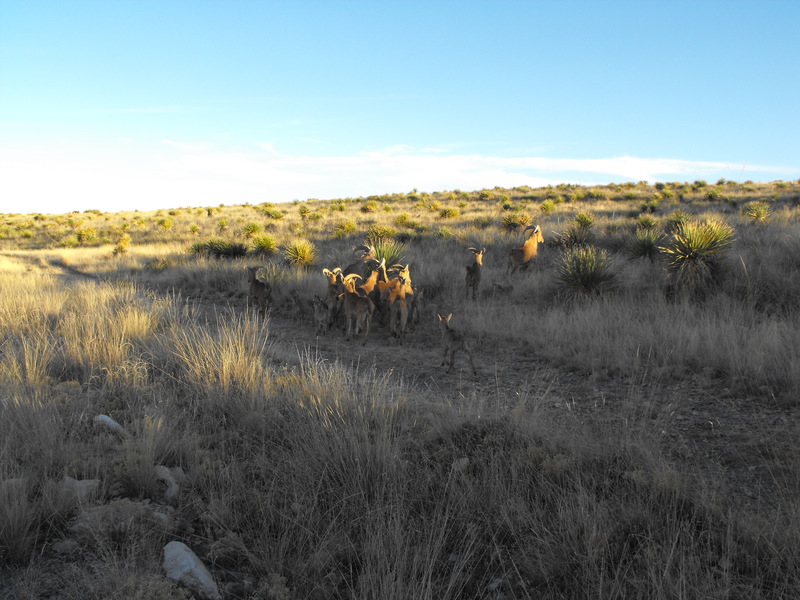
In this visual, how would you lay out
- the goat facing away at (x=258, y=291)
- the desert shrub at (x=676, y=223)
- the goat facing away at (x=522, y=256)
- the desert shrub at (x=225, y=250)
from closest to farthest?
the goat facing away at (x=258, y=291) → the goat facing away at (x=522, y=256) → the desert shrub at (x=676, y=223) → the desert shrub at (x=225, y=250)

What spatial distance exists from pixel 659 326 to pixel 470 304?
4154 millimetres

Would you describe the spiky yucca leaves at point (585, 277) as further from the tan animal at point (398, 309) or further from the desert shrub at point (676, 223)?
the tan animal at point (398, 309)

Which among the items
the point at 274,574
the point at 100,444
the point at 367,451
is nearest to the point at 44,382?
the point at 100,444

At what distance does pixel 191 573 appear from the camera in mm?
2844

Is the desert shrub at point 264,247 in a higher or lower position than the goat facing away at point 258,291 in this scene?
higher

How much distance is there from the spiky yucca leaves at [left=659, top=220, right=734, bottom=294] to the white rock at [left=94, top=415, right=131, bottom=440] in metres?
10.0

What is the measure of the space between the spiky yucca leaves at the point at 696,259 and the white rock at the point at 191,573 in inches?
405

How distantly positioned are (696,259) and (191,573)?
10991 millimetres

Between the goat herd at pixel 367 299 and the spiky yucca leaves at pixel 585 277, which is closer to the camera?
the goat herd at pixel 367 299

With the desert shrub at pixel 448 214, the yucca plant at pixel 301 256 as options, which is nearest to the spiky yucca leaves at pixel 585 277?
the yucca plant at pixel 301 256

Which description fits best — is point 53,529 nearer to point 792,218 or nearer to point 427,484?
point 427,484

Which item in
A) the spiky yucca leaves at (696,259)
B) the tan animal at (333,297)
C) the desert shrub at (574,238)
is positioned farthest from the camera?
the desert shrub at (574,238)

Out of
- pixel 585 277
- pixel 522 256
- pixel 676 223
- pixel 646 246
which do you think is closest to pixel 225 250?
pixel 522 256

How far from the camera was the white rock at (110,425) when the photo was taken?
4716 mm
